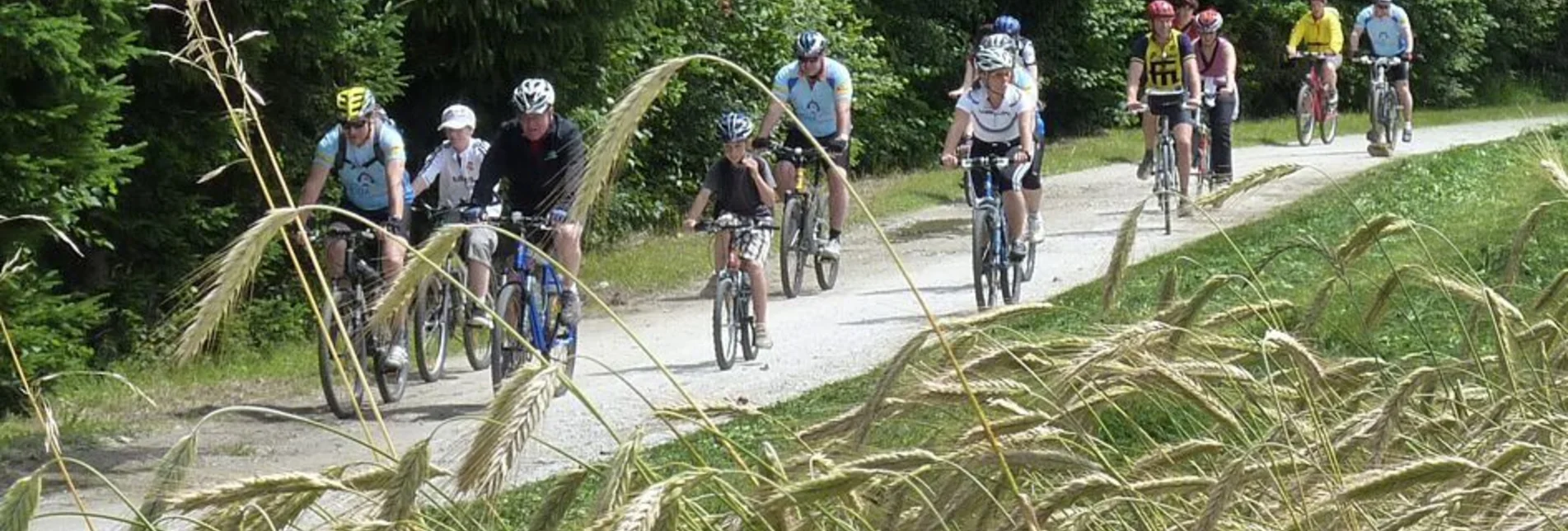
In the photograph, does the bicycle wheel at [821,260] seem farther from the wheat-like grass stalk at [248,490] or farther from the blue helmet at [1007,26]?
the wheat-like grass stalk at [248,490]

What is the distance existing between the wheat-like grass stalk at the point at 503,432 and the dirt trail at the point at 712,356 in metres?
0.23

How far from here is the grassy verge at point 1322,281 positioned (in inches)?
207

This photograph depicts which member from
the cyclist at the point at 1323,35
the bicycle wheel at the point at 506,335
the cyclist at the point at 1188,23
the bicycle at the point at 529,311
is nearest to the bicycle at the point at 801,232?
the bicycle at the point at 529,311

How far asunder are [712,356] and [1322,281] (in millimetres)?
4431

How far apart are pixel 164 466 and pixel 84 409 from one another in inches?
325

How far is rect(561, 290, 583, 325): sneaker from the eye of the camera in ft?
38.2

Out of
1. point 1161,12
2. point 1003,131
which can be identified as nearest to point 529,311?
point 1003,131

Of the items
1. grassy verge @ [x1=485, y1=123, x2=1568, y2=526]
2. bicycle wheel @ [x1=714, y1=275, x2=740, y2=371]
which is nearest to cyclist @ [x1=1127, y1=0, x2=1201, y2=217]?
grassy verge @ [x1=485, y1=123, x2=1568, y2=526]

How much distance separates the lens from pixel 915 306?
15.2 m

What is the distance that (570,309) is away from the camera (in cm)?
1164

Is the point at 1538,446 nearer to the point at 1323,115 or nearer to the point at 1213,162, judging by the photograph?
the point at 1213,162

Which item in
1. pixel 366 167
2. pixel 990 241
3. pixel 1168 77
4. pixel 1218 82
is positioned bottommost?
pixel 990 241

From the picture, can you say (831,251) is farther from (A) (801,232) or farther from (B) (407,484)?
(B) (407,484)

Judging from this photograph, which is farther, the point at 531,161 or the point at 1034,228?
the point at 1034,228
